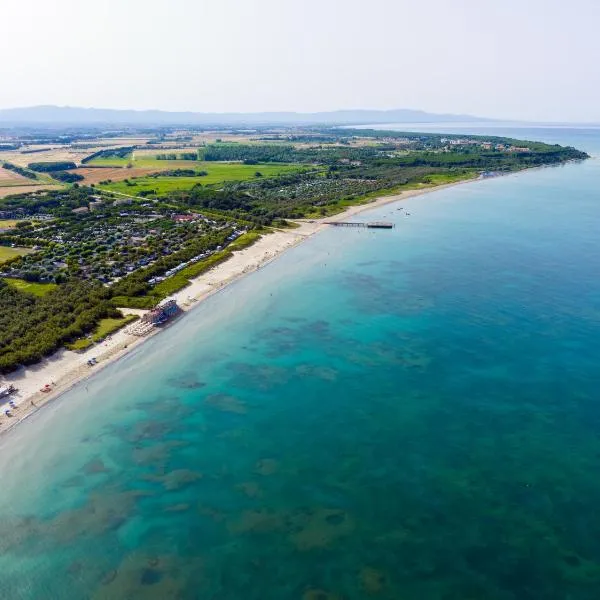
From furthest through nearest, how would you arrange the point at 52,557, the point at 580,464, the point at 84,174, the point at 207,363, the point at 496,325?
the point at 84,174 < the point at 496,325 < the point at 207,363 < the point at 580,464 < the point at 52,557

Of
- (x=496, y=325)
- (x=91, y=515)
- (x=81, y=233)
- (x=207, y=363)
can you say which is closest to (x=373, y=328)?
(x=496, y=325)

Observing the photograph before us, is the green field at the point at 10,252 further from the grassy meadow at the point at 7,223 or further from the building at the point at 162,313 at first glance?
the building at the point at 162,313

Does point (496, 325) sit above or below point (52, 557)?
above

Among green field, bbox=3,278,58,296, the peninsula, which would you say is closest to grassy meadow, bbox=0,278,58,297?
green field, bbox=3,278,58,296

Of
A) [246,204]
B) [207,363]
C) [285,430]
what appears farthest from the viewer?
[246,204]

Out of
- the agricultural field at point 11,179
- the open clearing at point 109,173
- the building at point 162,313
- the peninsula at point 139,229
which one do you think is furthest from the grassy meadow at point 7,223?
the building at point 162,313

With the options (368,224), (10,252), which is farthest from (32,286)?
(368,224)

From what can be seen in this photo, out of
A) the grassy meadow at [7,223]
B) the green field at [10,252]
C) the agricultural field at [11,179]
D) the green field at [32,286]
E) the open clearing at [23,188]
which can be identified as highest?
the agricultural field at [11,179]

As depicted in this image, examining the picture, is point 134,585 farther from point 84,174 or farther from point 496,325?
point 84,174
